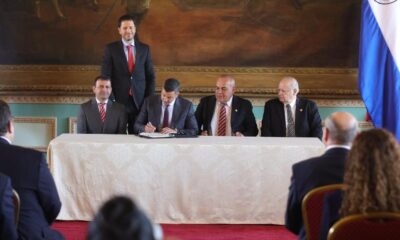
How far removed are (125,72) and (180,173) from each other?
1956 millimetres

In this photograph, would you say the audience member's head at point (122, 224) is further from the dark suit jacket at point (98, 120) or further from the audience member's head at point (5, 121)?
the dark suit jacket at point (98, 120)

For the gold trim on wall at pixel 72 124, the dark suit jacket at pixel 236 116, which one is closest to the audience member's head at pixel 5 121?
the dark suit jacket at pixel 236 116

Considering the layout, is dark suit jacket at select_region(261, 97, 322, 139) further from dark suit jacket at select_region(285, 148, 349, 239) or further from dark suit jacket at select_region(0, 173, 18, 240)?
dark suit jacket at select_region(0, 173, 18, 240)

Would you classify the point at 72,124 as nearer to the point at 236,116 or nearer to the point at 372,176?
the point at 236,116

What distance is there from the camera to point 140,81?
6922 millimetres

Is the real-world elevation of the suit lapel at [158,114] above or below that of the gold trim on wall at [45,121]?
→ above

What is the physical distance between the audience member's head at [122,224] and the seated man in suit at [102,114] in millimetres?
4946

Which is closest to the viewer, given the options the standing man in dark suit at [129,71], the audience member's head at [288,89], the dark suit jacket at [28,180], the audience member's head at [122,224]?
the audience member's head at [122,224]

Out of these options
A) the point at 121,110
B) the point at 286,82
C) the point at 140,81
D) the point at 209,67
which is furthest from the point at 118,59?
the point at 286,82

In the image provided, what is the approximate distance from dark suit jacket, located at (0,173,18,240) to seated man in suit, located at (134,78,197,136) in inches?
124

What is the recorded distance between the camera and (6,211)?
3.03m

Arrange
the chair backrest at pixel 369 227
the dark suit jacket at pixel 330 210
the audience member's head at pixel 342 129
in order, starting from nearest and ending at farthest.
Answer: the chair backrest at pixel 369 227 < the dark suit jacket at pixel 330 210 < the audience member's head at pixel 342 129

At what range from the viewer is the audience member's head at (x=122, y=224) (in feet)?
4.32

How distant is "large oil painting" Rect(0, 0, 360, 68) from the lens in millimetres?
7684
